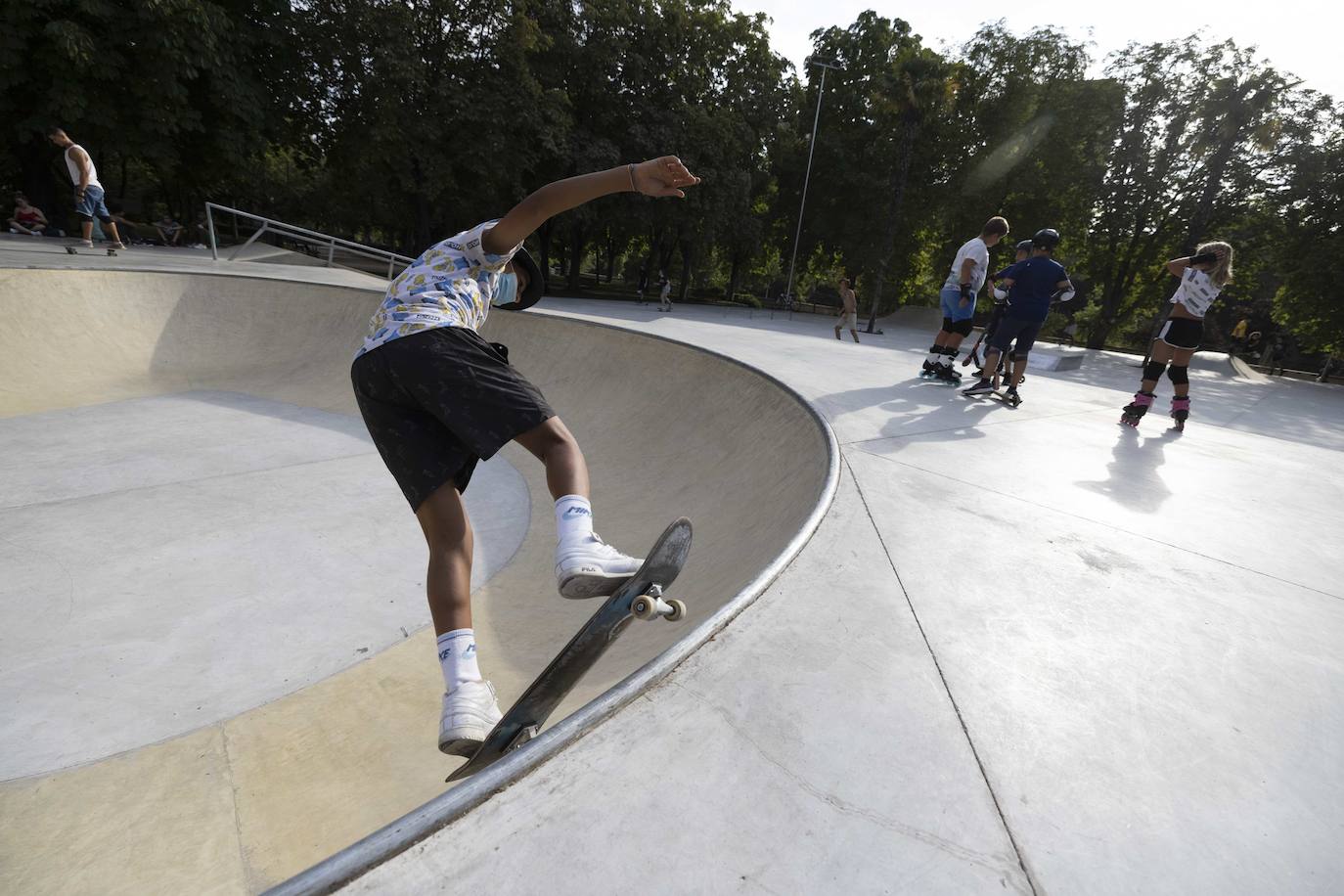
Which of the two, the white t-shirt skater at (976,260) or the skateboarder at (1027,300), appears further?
the white t-shirt skater at (976,260)

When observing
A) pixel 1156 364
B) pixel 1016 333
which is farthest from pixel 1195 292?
pixel 1016 333

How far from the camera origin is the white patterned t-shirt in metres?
1.84

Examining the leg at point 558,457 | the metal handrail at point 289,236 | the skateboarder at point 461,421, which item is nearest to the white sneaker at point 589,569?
the skateboarder at point 461,421

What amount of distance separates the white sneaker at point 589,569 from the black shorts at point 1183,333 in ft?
19.8

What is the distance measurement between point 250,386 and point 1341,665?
10209 mm

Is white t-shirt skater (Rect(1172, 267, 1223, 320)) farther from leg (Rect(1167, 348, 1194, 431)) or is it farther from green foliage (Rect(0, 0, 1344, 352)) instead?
green foliage (Rect(0, 0, 1344, 352))

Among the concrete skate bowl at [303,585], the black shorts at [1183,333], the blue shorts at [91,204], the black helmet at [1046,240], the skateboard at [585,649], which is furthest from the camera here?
the blue shorts at [91,204]

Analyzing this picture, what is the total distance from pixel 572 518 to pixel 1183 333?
632 centimetres

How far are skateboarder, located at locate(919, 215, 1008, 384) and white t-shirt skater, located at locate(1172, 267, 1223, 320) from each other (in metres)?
1.56

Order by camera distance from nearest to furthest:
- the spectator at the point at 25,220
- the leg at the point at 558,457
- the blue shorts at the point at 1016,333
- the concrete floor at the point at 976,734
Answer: the concrete floor at the point at 976,734 → the leg at the point at 558,457 → the blue shorts at the point at 1016,333 → the spectator at the point at 25,220

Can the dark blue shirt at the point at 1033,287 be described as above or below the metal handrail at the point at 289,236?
above

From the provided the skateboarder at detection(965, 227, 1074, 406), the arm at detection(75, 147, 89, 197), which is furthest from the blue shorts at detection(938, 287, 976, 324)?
the arm at detection(75, 147, 89, 197)

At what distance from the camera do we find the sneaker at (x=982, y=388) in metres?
6.21

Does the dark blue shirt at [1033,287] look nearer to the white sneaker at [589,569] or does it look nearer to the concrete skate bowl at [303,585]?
the concrete skate bowl at [303,585]
